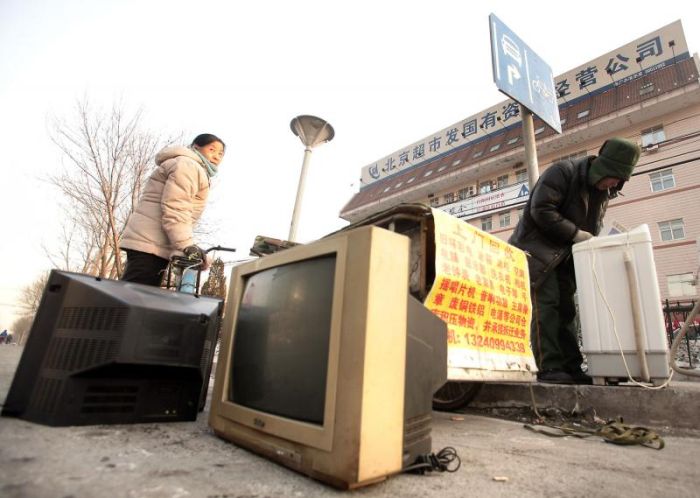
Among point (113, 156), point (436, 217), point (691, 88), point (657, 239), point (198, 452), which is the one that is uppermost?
point (691, 88)

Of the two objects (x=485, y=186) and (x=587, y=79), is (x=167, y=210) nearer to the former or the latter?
(x=485, y=186)

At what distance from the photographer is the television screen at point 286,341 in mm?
1013

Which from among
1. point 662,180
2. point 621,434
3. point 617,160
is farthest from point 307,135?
point 662,180

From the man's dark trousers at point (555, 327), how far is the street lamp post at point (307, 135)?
4.25 m

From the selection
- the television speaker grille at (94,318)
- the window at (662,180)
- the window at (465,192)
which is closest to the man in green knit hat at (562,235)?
the television speaker grille at (94,318)

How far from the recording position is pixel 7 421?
1.25 m

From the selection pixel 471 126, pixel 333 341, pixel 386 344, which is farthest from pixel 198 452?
pixel 471 126

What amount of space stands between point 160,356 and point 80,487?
646 millimetres

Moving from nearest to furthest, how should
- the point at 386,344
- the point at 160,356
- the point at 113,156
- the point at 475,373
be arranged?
the point at 386,344, the point at 160,356, the point at 475,373, the point at 113,156

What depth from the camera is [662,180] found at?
15.2 meters

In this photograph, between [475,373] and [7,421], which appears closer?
[7,421]

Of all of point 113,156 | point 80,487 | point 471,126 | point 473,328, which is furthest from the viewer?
point 471,126

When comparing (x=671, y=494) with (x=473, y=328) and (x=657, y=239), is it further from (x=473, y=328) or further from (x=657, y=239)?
(x=657, y=239)

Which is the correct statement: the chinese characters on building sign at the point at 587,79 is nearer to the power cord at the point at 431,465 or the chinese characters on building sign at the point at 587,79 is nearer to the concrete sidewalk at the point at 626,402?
the concrete sidewalk at the point at 626,402
